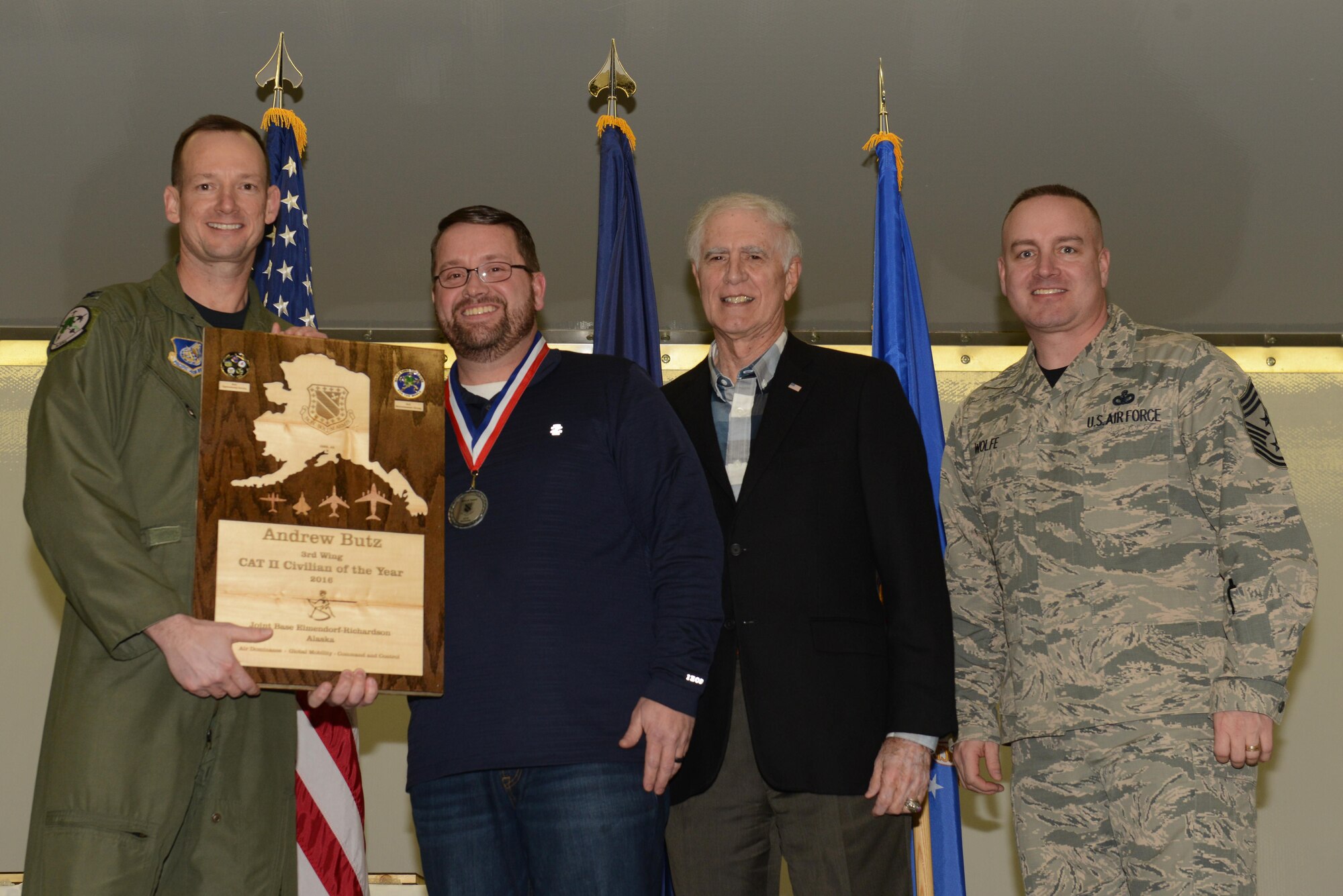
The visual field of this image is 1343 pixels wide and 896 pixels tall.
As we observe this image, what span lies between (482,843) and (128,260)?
3.55 meters

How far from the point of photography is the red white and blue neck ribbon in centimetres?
262

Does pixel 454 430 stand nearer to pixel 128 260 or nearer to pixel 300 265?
pixel 300 265

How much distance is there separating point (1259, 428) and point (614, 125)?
2.05m

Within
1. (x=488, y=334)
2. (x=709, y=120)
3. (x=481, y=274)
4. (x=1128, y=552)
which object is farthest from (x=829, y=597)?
(x=709, y=120)

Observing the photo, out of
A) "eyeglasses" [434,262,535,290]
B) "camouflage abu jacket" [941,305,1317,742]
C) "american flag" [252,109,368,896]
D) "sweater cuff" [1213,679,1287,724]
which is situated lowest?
"american flag" [252,109,368,896]

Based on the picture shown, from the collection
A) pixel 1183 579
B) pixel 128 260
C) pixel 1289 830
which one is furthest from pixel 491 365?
pixel 1289 830

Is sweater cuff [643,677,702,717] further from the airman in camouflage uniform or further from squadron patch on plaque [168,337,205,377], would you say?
squadron patch on plaque [168,337,205,377]

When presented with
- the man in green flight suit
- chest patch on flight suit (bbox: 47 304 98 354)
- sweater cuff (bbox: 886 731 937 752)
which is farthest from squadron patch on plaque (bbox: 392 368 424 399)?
sweater cuff (bbox: 886 731 937 752)

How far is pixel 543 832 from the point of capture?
2.34 m

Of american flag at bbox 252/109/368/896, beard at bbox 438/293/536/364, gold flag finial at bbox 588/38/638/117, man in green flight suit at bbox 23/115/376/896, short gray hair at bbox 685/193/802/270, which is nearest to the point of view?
man in green flight suit at bbox 23/115/376/896

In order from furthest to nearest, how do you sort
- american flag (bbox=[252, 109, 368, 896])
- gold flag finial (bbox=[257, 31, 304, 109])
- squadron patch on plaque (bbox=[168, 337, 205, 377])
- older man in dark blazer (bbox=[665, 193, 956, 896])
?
1. gold flag finial (bbox=[257, 31, 304, 109])
2. american flag (bbox=[252, 109, 368, 896])
3. older man in dark blazer (bbox=[665, 193, 956, 896])
4. squadron patch on plaque (bbox=[168, 337, 205, 377])

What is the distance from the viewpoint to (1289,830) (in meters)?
5.34

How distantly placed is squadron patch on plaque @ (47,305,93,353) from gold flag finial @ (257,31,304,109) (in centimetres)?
139

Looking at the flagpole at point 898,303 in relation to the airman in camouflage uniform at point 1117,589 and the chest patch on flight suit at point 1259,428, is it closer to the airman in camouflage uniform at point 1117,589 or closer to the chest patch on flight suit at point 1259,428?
the airman in camouflage uniform at point 1117,589
